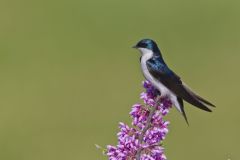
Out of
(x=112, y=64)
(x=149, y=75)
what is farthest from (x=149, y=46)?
(x=112, y=64)

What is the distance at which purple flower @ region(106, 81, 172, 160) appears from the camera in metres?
5.12

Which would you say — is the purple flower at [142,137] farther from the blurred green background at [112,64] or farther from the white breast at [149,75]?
the blurred green background at [112,64]

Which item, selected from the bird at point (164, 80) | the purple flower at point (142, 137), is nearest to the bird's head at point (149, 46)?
the bird at point (164, 80)

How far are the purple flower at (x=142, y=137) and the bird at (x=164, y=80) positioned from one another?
38 centimetres

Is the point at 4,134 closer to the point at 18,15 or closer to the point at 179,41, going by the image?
the point at 179,41

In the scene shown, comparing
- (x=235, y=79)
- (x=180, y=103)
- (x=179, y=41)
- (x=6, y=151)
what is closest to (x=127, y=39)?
(x=179, y=41)

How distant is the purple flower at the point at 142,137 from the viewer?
16.8ft

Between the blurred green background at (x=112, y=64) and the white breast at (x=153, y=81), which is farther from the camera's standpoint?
the blurred green background at (x=112, y=64)

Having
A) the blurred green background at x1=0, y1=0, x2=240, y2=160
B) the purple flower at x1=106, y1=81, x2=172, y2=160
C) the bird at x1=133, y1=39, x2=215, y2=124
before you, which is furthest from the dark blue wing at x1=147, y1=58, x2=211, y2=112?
the blurred green background at x1=0, y1=0, x2=240, y2=160

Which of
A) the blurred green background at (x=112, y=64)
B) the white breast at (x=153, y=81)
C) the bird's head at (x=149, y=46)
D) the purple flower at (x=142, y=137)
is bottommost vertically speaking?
the purple flower at (x=142, y=137)

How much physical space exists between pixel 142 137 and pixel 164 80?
1.26 meters

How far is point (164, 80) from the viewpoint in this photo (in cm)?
631

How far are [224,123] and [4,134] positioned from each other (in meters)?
3.55

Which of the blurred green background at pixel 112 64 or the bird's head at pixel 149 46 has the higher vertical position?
the blurred green background at pixel 112 64
